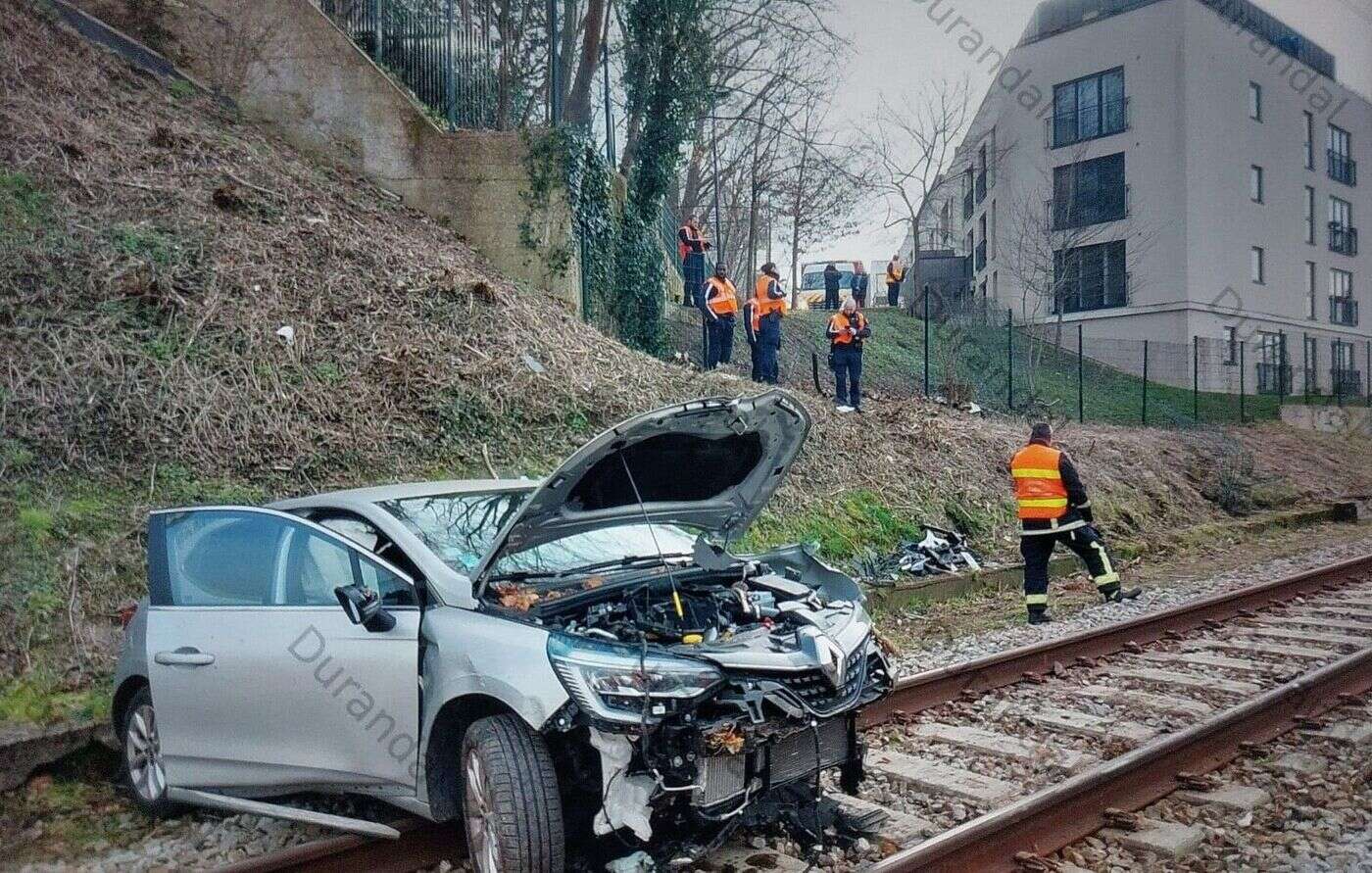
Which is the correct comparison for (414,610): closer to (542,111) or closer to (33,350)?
(33,350)

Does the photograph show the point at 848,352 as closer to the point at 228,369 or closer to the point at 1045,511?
the point at 1045,511

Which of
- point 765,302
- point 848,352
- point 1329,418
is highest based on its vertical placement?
point 765,302

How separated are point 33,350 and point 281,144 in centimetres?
578

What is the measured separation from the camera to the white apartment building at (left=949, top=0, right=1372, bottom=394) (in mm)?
32125

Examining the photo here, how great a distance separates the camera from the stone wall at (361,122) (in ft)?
44.7

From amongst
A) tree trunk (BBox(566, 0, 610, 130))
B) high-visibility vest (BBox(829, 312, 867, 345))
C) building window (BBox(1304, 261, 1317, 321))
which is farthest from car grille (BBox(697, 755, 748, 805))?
building window (BBox(1304, 261, 1317, 321))

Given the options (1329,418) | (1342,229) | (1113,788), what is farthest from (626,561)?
(1342,229)

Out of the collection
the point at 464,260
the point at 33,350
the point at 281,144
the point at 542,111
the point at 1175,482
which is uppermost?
the point at 542,111

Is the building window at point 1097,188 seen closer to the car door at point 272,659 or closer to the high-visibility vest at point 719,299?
the high-visibility vest at point 719,299

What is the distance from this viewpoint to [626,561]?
Answer: 5184 millimetres

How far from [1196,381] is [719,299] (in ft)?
47.1

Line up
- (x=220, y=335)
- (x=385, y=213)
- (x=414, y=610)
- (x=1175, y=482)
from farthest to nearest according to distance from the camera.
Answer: (x=1175, y=482) → (x=385, y=213) → (x=220, y=335) → (x=414, y=610)

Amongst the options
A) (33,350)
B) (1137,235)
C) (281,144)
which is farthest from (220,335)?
(1137,235)

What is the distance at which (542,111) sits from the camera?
1817cm
